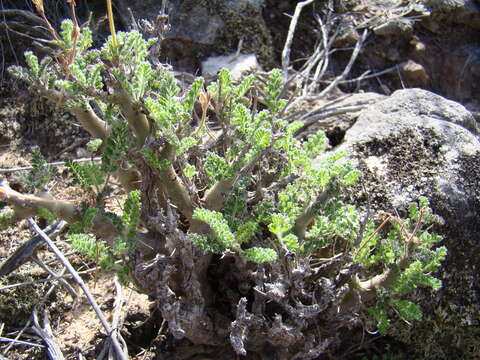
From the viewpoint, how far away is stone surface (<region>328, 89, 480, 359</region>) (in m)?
2.41

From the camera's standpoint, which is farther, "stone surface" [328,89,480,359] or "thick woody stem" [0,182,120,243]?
"stone surface" [328,89,480,359]

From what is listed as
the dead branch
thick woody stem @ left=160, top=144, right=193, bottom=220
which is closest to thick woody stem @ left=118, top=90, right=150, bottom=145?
thick woody stem @ left=160, top=144, right=193, bottom=220

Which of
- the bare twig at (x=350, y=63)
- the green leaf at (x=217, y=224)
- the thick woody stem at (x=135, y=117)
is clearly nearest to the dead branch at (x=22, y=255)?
the thick woody stem at (x=135, y=117)

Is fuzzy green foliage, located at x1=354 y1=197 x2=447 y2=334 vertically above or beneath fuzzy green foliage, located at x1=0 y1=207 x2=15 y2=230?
beneath

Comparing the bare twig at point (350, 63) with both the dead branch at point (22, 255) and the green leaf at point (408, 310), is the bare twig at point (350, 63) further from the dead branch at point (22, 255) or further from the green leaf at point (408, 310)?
the dead branch at point (22, 255)

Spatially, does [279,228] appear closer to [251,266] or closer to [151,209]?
[251,266]

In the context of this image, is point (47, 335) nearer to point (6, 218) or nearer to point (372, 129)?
point (6, 218)

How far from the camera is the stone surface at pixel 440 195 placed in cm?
241

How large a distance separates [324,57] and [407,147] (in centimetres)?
129

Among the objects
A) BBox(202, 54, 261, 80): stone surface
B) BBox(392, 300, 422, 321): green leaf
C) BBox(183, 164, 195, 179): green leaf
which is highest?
BBox(183, 164, 195, 179): green leaf

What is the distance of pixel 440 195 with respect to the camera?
2426mm

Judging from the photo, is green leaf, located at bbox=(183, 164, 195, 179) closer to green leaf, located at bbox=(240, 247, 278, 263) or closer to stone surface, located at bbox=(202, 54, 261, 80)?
green leaf, located at bbox=(240, 247, 278, 263)

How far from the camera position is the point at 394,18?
3.82m

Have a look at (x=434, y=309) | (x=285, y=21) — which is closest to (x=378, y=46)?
(x=285, y=21)
